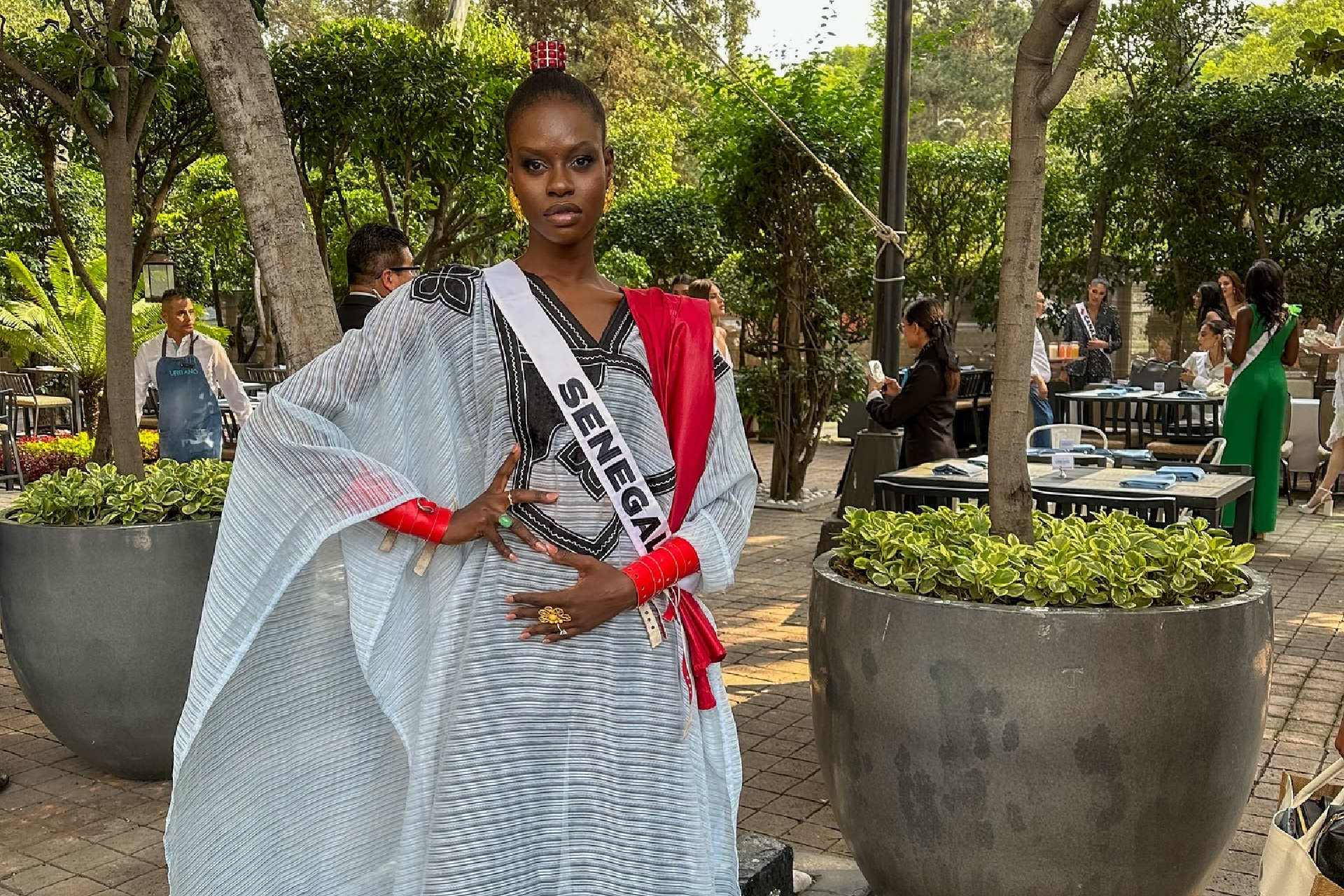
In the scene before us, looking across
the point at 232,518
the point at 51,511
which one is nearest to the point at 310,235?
the point at 51,511

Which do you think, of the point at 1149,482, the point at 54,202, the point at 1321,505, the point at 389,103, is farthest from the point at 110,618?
the point at 1321,505

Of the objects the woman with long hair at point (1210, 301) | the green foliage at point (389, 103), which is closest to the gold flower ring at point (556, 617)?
the green foliage at point (389, 103)

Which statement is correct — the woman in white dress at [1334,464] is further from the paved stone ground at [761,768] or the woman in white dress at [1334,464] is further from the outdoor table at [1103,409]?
the paved stone ground at [761,768]

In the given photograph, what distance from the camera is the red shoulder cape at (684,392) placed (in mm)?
2252

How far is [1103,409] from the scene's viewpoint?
11.4 m

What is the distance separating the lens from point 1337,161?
15711mm

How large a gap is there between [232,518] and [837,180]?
16.6 ft

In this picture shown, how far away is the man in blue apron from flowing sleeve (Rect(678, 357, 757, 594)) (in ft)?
18.8

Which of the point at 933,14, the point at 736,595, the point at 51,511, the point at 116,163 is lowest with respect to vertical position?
the point at 736,595

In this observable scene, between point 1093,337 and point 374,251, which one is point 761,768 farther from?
point 1093,337

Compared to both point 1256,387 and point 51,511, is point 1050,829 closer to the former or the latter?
point 51,511

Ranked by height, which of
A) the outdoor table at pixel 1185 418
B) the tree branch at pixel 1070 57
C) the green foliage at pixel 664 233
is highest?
the green foliage at pixel 664 233

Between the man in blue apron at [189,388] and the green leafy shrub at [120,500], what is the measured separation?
3.17 meters

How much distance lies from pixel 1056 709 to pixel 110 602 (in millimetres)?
2910
